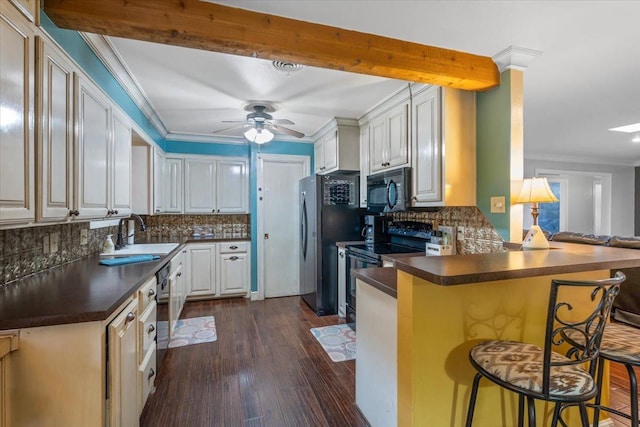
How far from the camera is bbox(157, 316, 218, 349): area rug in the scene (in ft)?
9.79

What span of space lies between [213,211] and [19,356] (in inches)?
139

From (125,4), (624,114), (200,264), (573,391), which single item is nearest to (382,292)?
(573,391)

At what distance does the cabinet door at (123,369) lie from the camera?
131 cm

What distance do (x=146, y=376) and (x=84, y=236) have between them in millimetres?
1250

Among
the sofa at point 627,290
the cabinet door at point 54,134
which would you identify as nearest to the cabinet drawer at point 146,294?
the cabinet door at point 54,134

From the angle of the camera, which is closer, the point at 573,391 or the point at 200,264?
the point at 573,391

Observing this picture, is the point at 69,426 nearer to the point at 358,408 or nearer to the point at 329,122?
the point at 358,408

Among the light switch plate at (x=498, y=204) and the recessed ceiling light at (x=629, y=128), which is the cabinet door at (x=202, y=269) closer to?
the light switch plate at (x=498, y=204)

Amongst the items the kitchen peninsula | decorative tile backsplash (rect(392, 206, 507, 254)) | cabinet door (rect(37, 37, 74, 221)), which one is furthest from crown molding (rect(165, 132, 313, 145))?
the kitchen peninsula

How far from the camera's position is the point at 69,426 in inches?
46.6

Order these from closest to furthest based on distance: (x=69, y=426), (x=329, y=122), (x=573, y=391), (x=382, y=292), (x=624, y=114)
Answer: (x=573, y=391)
(x=69, y=426)
(x=382, y=292)
(x=624, y=114)
(x=329, y=122)

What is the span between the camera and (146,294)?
1.93 metres

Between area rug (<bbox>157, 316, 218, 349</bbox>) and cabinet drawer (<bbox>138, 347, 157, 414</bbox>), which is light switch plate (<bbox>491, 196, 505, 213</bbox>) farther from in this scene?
area rug (<bbox>157, 316, 218, 349</bbox>)

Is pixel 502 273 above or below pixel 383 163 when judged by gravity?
below
